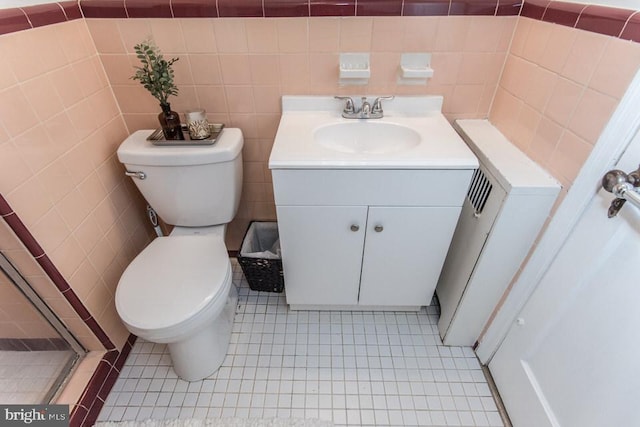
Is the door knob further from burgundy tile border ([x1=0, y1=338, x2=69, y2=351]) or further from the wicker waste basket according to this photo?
burgundy tile border ([x1=0, y1=338, x2=69, y2=351])

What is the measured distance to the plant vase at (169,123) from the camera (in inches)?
45.3

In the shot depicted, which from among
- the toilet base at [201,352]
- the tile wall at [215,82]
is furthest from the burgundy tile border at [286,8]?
the toilet base at [201,352]

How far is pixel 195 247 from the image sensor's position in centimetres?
122

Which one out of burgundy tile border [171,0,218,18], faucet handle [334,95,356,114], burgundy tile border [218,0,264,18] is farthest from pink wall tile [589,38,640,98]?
burgundy tile border [171,0,218,18]

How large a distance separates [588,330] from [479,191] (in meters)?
0.49

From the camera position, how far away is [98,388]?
1182 millimetres

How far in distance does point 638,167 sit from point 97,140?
159cm

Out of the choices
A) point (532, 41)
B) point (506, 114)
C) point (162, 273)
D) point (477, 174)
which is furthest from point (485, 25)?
point (162, 273)

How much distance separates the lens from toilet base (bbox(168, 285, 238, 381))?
1152 mm

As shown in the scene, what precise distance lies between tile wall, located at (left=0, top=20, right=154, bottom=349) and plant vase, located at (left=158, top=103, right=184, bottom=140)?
0.25 m

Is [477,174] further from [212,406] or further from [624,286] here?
[212,406]

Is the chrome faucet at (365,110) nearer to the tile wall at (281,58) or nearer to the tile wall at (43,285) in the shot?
the tile wall at (281,58)

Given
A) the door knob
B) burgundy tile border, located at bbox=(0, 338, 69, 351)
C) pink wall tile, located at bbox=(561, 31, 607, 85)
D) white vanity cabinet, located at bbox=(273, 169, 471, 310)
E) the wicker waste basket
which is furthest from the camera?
the wicker waste basket

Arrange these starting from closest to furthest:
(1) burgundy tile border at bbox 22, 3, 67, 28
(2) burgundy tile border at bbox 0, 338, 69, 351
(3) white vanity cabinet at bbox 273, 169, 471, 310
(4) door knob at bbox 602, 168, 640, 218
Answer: (4) door knob at bbox 602, 168, 640, 218 < (1) burgundy tile border at bbox 22, 3, 67, 28 < (3) white vanity cabinet at bbox 273, 169, 471, 310 < (2) burgundy tile border at bbox 0, 338, 69, 351
